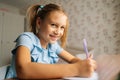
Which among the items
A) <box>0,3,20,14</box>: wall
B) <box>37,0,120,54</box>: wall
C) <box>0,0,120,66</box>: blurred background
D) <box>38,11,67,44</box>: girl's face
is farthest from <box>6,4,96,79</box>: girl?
<box>0,3,20,14</box>: wall

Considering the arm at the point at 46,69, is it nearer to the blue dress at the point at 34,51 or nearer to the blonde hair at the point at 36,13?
the blue dress at the point at 34,51

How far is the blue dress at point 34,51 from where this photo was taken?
64 centimetres

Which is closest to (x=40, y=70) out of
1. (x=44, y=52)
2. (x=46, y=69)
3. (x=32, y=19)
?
(x=46, y=69)

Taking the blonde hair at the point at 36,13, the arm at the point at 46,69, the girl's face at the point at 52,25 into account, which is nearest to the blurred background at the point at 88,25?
the blonde hair at the point at 36,13

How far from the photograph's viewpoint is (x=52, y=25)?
0.71 metres

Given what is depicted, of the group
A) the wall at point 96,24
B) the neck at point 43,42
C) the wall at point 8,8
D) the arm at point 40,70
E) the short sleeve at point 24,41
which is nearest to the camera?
the arm at point 40,70

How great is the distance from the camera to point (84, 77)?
0.51 metres

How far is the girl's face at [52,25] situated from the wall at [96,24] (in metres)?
2.08

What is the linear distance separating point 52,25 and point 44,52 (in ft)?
0.45

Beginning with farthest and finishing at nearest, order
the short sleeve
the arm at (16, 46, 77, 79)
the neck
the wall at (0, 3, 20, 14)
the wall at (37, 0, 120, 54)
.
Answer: the wall at (0, 3, 20, 14), the wall at (37, 0, 120, 54), the neck, the short sleeve, the arm at (16, 46, 77, 79)

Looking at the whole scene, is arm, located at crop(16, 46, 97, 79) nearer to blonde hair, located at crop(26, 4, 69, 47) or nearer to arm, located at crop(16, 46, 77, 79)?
arm, located at crop(16, 46, 77, 79)

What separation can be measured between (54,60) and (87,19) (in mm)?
2138

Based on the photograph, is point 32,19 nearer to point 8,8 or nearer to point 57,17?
point 57,17

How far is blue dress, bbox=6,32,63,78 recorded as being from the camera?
2.11 feet
